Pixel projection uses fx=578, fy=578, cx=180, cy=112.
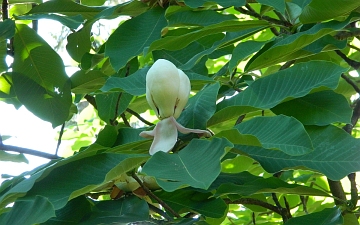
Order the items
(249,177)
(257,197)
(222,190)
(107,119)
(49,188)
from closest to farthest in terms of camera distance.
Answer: (49,188), (222,190), (249,177), (257,197), (107,119)

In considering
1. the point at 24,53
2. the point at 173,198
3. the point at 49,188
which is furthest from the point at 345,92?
the point at 49,188

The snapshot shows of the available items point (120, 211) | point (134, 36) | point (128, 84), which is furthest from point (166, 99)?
point (134, 36)

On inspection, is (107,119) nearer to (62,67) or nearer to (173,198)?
(62,67)

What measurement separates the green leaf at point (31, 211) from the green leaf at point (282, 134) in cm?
32

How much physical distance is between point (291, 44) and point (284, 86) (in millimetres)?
98

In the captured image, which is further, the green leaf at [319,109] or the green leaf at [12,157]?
the green leaf at [12,157]

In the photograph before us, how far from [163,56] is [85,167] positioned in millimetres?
508

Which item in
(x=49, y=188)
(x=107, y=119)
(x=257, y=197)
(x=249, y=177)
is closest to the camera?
(x=49, y=188)

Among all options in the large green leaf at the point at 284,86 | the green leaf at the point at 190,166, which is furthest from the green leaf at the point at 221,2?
the green leaf at the point at 190,166

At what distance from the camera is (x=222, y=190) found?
1036 millimetres

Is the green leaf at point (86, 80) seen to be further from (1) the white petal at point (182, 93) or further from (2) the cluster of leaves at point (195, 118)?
(1) the white petal at point (182, 93)

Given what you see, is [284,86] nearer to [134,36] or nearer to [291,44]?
[291,44]

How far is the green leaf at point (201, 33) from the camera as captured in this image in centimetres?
111

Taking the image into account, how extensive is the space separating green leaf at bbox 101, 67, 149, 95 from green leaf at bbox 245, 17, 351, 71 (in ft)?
0.76
